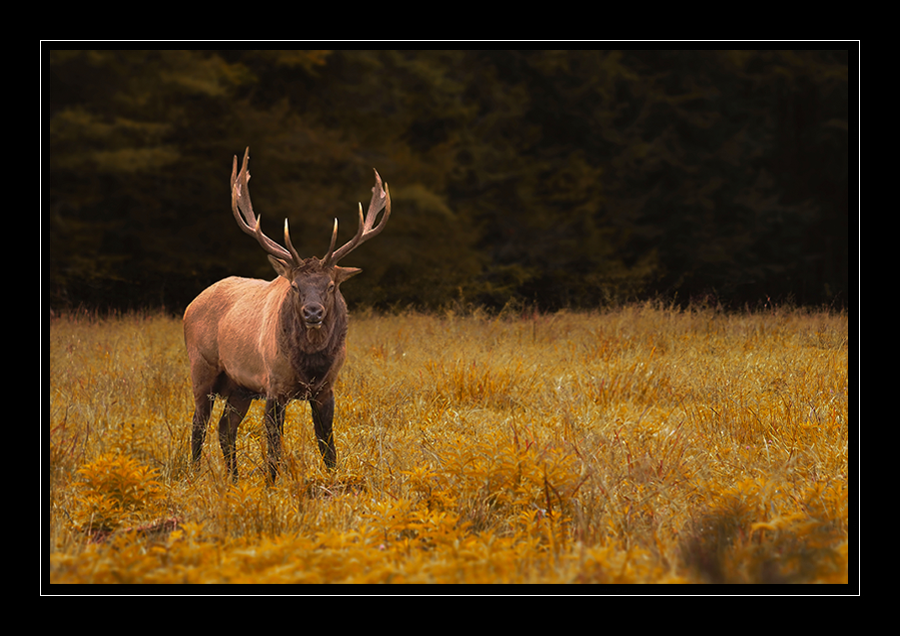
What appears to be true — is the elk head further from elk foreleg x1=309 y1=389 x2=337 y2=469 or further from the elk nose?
elk foreleg x1=309 y1=389 x2=337 y2=469

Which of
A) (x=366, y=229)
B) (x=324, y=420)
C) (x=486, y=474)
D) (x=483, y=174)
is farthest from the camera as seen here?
(x=483, y=174)

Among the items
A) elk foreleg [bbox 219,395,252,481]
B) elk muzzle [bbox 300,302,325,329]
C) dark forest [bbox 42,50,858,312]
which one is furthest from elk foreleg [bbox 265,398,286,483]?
dark forest [bbox 42,50,858,312]

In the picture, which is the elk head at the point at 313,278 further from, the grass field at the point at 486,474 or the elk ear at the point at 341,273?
the grass field at the point at 486,474

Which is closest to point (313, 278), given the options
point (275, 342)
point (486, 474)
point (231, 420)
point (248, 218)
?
point (275, 342)

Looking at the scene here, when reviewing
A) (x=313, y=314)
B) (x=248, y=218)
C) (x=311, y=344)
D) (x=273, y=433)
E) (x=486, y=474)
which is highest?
(x=248, y=218)

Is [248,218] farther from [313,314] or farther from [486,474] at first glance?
[486,474]

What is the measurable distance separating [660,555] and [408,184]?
1515 cm

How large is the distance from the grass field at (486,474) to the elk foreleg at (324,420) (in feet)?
0.43

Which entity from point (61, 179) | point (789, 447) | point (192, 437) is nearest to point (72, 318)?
point (61, 179)

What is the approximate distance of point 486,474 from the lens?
4008 mm

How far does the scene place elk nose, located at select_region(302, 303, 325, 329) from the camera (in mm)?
4660

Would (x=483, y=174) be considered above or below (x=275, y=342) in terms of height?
above

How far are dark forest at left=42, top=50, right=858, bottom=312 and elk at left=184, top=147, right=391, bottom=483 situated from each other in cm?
954

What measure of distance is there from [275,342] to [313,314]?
60 centimetres
